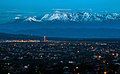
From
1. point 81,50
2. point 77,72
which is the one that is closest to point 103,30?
point 81,50

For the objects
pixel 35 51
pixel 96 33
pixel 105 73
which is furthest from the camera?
pixel 96 33

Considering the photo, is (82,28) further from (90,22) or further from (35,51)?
(35,51)

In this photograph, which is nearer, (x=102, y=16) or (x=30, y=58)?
(x=30, y=58)

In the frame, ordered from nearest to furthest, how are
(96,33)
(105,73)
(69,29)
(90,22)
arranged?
(105,73) → (96,33) → (69,29) → (90,22)

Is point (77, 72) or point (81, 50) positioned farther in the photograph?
point (81, 50)

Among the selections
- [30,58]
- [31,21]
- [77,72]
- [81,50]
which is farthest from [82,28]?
[77,72]

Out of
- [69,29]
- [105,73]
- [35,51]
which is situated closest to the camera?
[105,73]

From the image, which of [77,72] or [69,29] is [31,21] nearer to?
[69,29]

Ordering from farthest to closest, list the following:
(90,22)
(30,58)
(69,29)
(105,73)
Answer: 1. (90,22)
2. (69,29)
3. (30,58)
4. (105,73)

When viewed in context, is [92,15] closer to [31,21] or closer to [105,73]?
[31,21]
